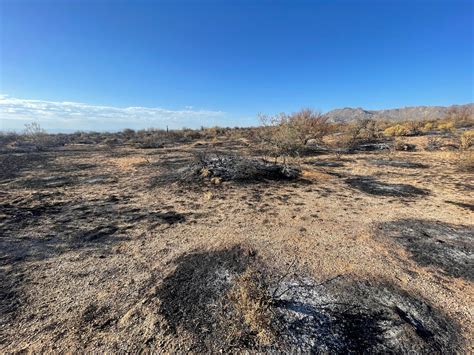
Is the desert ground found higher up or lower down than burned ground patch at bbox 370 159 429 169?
lower down

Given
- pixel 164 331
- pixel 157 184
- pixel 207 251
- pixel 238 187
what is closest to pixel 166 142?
pixel 157 184

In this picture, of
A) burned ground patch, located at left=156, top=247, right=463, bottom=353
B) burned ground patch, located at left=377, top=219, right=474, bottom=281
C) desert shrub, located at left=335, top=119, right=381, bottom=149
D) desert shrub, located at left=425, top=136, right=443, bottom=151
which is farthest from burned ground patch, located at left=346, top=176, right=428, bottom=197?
desert shrub, located at left=425, top=136, right=443, bottom=151

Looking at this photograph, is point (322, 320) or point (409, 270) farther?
point (409, 270)

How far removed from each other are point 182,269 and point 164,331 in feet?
3.56

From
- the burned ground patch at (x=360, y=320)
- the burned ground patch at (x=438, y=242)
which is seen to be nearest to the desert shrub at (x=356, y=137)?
the burned ground patch at (x=438, y=242)

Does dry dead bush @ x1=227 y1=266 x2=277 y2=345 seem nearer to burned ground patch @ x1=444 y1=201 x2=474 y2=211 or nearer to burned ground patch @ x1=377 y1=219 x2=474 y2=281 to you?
burned ground patch @ x1=377 y1=219 x2=474 y2=281

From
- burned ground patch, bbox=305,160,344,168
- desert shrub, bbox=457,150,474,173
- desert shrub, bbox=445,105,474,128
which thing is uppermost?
desert shrub, bbox=445,105,474,128

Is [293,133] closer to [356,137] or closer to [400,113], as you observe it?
[356,137]

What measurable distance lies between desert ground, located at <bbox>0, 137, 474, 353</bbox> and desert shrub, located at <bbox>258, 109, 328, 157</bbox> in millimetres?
4304

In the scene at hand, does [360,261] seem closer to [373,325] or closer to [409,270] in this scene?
[409,270]

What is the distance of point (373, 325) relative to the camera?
107 inches

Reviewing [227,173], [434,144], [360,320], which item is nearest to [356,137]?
[434,144]

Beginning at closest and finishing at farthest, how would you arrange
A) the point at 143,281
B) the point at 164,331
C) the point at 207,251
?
the point at 164,331 < the point at 143,281 < the point at 207,251

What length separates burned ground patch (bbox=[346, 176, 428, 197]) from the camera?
7.06 meters
